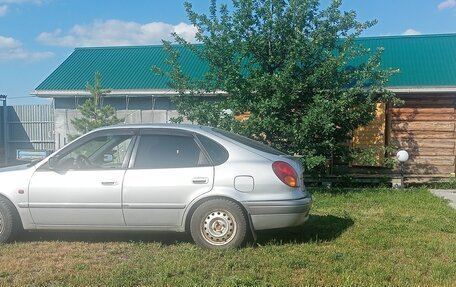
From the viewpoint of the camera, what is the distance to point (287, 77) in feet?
32.0

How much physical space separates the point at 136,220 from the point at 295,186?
191 centimetres

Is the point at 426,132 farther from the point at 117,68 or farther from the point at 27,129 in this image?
the point at 27,129

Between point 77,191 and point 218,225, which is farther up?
point 77,191

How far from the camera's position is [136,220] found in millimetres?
5750

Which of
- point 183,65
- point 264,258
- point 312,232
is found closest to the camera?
point 264,258

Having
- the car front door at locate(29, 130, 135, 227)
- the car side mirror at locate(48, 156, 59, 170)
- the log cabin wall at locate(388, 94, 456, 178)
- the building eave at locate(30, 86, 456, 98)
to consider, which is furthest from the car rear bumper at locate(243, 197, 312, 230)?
the log cabin wall at locate(388, 94, 456, 178)


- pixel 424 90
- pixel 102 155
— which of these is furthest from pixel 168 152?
pixel 424 90

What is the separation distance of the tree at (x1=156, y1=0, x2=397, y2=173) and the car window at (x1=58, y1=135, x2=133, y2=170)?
403 cm

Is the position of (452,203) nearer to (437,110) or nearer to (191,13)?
(437,110)

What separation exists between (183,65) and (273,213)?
31.1ft

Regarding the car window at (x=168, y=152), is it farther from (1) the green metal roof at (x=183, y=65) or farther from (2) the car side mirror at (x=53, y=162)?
(1) the green metal roof at (x=183, y=65)

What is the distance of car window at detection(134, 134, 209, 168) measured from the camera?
580 cm

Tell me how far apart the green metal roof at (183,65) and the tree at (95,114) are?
3.09 ft

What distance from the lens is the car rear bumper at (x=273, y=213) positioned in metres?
5.57
